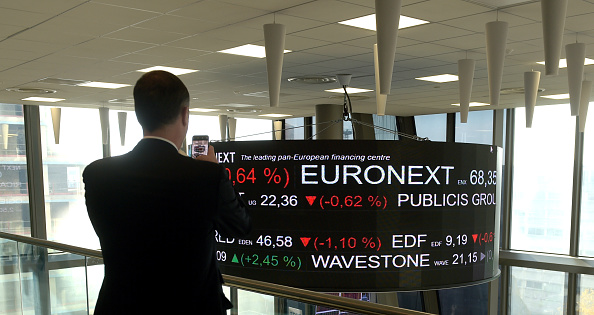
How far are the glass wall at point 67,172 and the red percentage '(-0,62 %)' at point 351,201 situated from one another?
38.6ft

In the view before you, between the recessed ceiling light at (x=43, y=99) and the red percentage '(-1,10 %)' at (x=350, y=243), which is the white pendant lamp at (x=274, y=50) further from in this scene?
the recessed ceiling light at (x=43, y=99)

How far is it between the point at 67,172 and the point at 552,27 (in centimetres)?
1394

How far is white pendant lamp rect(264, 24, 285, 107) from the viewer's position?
6.32m

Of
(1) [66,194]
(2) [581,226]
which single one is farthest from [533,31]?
(1) [66,194]

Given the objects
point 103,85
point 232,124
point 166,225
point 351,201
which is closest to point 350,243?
point 351,201

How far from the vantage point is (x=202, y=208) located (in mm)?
1556

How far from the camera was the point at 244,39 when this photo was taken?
7422 millimetres

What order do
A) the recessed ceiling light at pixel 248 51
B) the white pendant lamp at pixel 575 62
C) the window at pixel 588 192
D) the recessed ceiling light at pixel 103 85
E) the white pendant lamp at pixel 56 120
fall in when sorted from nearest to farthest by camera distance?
the white pendant lamp at pixel 575 62, the recessed ceiling light at pixel 248 51, the recessed ceiling light at pixel 103 85, the window at pixel 588 192, the white pendant lamp at pixel 56 120

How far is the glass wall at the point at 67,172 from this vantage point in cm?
1566

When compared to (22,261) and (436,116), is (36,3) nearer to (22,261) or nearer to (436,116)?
(22,261)

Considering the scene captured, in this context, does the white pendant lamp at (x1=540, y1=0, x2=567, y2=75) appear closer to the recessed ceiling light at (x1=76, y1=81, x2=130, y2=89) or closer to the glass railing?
the glass railing

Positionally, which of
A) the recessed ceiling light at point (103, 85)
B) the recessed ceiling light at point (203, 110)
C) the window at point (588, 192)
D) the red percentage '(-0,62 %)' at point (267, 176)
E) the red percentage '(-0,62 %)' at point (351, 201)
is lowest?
the window at point (588, 192)

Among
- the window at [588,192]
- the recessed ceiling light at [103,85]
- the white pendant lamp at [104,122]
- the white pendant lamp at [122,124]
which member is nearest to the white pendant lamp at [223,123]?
the white pendant lamp at [122,124]

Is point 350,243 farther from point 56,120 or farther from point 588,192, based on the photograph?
point 56,120
